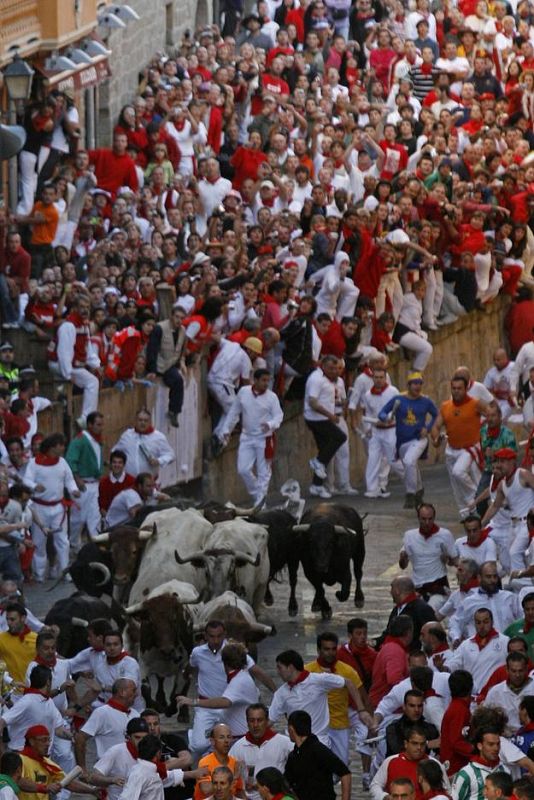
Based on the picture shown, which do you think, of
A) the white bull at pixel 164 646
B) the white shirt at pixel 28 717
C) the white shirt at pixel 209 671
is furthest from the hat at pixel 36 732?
the white bull at pixel 164 646

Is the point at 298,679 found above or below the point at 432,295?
above

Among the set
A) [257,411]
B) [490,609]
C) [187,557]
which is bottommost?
[257,411]

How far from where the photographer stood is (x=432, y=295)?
3603 centimetres

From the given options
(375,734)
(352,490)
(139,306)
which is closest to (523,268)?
(352,490)

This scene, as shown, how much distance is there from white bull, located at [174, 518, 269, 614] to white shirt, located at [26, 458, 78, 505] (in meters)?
2.27

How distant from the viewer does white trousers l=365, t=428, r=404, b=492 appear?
3222cm

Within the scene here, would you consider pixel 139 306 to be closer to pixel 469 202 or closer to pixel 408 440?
pixel 408 440

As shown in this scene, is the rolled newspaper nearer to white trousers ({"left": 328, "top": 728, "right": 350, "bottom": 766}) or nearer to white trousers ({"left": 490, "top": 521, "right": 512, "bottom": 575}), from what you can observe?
white trousers ({"left": 328, "top": 728, "right": 350, "bottom": 766})

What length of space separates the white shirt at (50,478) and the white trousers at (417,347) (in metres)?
8.21

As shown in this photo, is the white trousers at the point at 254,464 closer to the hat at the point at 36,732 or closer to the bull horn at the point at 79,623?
the bull horn at the point at 79,623

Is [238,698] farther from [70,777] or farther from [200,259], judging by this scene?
[200,259]

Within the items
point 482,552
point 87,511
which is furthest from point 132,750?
point 87,511

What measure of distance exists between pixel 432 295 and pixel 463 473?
18.6ft

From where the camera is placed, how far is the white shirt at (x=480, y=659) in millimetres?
21188
